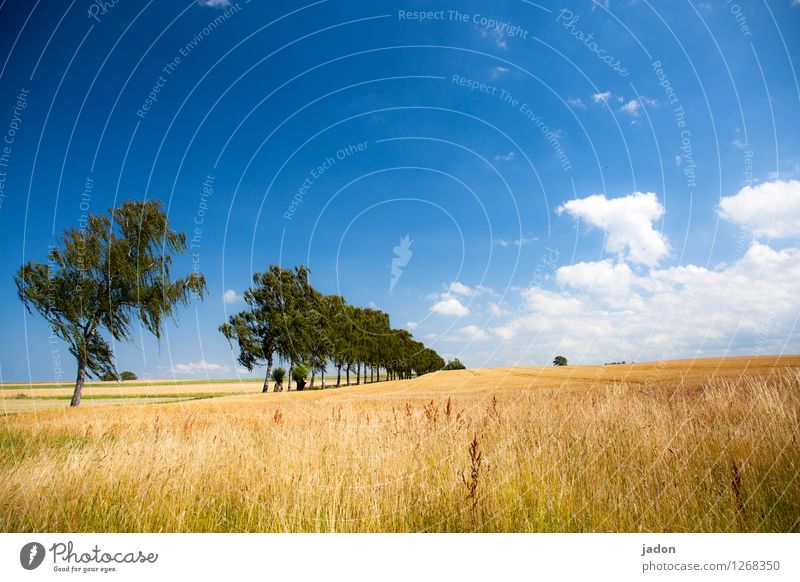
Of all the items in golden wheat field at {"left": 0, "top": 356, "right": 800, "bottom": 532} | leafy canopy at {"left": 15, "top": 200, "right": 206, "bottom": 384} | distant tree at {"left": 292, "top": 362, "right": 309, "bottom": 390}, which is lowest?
distant tree at {"left": 292, "top": 362, "right": 309, "bottom": 390}

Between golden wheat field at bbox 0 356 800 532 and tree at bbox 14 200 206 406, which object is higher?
tree at bbox 14 200 206 406

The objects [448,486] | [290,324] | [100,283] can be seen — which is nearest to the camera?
[448,486]

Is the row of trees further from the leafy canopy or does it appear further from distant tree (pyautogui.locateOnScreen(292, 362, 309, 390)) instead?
the leafy canopy

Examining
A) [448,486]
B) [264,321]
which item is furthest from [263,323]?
[448,486]

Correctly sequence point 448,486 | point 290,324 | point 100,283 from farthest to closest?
point 290,324
point 100,283
point 448,486

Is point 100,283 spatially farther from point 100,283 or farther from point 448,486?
point 448,486

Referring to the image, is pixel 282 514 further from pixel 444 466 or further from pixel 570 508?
pixel 570 508

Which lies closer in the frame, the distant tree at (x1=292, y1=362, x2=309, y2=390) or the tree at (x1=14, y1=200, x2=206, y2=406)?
the tree at (x1=14, y1=200, x2=206, y2=406)

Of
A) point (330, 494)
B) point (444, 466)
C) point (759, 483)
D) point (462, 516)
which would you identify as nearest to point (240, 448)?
point (330, 494)

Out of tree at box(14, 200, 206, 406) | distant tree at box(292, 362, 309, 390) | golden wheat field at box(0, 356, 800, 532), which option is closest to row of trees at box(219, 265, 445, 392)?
distant tree at box(292, 362, 309, 390)

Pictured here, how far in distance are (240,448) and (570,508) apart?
4449 millimetres

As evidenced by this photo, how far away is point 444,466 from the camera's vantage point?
4.50m

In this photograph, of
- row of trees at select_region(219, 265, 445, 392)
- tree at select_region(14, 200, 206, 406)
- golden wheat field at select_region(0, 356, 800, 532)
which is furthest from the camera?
row of trees at select_region(219, 265, 445, 392)
